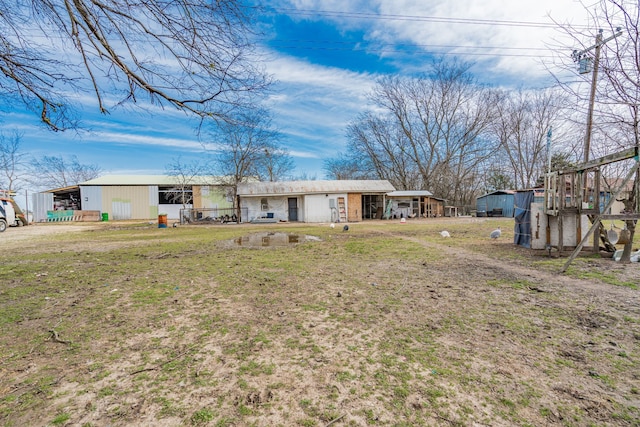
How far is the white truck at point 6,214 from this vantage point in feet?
53.5

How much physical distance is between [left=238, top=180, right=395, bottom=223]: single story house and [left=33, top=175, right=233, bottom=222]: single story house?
18.5 ft

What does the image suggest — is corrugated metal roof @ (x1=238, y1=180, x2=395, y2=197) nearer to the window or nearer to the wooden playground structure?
the window

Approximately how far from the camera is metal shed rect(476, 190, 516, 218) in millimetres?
28062

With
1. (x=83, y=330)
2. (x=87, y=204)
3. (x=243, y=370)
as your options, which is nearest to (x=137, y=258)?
(x=83, y=330)

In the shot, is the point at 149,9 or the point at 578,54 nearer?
the point at 149,9

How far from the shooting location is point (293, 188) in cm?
2539

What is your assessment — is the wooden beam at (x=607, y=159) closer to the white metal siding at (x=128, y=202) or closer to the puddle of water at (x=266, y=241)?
the puddle of water at (x=266, y=241)

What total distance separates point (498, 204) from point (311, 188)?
19.3 meters

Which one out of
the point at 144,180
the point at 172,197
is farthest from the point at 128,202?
the point at 172,197

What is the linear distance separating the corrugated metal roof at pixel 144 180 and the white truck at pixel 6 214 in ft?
43.0

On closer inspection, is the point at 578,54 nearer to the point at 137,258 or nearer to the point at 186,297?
the point at 186,297

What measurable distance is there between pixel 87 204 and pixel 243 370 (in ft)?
121

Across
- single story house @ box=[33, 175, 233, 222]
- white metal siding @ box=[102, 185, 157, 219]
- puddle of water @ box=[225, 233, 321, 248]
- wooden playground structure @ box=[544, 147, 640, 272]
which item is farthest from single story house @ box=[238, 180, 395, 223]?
wooden playground structure @ box=[544, 147, 640, 272]

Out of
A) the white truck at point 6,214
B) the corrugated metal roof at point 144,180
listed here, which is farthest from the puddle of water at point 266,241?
the corrugated metal roof at point 144,180
